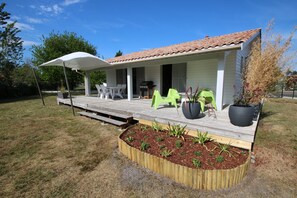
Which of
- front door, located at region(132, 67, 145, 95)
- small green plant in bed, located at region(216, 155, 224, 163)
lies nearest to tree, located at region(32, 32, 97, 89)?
front door, located at region(132, 67, 145, 95)

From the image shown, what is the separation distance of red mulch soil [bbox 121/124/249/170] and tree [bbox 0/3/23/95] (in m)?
16.8

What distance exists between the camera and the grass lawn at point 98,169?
6.93 feet

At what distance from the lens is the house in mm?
4547

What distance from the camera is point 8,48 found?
16.8 metres

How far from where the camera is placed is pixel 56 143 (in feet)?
12.4

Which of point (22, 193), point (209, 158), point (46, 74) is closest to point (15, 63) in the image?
point (46, 74)

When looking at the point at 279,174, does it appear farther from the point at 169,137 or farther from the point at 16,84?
the point at 16,84

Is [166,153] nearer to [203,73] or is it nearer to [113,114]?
[113,114]

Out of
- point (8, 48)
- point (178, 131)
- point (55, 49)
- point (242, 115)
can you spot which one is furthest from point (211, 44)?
point (8, 48)

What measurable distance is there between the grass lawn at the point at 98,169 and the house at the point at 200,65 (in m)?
2.19

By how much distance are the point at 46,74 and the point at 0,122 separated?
38.4 ft

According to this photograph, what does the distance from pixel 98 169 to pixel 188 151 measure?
1.66 meters

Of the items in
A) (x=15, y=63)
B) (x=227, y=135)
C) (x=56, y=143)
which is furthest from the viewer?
(x=15, y=63)

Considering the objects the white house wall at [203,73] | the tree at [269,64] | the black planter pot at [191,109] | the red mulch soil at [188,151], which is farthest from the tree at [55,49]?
the tree at [269,64]
